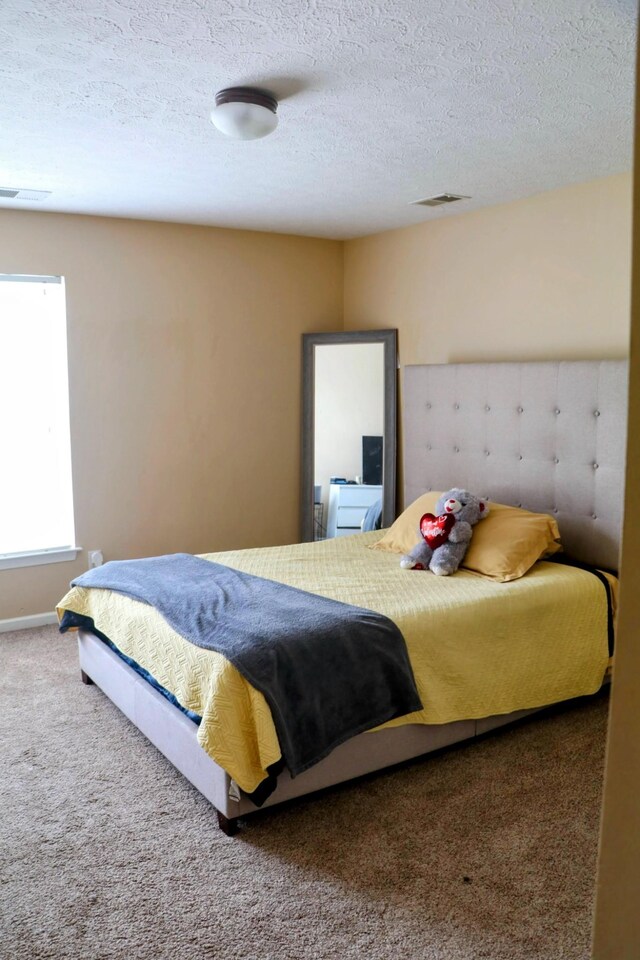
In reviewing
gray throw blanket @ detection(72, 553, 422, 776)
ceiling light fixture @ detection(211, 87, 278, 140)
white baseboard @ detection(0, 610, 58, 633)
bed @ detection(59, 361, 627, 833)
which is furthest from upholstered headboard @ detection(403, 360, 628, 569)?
white baseboard @ detection(0, 610, 58, 633)

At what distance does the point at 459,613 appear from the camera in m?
3.01

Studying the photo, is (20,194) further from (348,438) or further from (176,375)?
(348,438)

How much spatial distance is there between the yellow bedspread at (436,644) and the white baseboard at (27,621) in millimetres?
1046

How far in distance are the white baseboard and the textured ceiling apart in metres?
2.29

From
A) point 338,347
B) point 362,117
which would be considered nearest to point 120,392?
point 338,347

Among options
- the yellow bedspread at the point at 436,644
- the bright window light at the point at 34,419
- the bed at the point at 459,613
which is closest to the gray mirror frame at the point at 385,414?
the bed at the point at 459,613

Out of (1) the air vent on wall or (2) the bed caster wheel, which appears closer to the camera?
(2) the bed caster wheel

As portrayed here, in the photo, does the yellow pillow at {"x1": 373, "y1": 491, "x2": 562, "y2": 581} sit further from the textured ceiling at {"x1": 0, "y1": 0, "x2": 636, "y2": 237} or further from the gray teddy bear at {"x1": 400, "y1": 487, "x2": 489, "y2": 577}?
the textured ceiling at {"x1": 0, "y1": 0, "x2": 636, "y2": 237}

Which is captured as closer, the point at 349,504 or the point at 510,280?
the point at 510,280

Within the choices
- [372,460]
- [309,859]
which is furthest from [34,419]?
[309,859]

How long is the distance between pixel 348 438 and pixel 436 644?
2.34 m

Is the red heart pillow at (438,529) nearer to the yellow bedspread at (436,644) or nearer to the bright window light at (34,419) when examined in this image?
the yellow bedspread at (436,644)

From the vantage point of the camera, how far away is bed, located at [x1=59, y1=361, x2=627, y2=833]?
258 centimetres

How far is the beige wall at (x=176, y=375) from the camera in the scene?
14.8 ft
